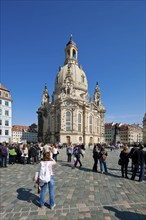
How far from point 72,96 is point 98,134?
23.5 m

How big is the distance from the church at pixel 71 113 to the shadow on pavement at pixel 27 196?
197 ft

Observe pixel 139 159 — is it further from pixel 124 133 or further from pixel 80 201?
pixel 124 133

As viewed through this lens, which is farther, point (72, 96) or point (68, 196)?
point (72, 96)

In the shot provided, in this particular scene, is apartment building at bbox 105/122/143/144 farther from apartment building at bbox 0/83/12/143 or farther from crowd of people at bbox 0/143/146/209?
crowd of people at bbox 0/143/146/209

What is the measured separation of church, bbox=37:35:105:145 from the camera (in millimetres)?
71125

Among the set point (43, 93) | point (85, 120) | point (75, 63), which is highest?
point (75, 63)

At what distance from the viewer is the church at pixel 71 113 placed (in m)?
71.1

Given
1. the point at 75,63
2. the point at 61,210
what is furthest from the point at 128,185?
the point at 75,63

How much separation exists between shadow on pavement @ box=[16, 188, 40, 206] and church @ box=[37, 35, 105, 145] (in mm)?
60102

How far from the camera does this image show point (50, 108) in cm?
7856

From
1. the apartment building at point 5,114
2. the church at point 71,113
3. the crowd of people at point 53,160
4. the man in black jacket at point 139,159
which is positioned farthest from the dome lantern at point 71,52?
the man in black jacket at point 139,159

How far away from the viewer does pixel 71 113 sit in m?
72.2

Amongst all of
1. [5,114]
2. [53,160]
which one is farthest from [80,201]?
[5,114]

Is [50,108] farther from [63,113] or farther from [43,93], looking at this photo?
[43,93]
